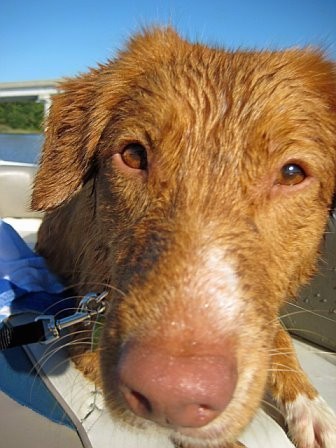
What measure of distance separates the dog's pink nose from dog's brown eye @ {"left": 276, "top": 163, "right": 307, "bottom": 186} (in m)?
1.12

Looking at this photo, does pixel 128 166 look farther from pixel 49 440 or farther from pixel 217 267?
pixel 49 440

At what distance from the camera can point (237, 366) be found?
1.75 metres

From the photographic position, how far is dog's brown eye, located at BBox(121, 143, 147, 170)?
2.60 meters

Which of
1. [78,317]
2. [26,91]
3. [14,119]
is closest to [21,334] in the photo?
[78,317]

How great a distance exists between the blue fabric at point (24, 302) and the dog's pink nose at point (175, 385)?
108 cm

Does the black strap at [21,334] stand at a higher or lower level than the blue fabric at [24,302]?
higher

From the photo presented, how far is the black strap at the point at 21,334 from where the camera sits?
2848mm

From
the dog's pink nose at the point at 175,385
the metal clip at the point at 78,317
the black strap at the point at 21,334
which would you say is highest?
the dog's pink nose at the point at 175,385

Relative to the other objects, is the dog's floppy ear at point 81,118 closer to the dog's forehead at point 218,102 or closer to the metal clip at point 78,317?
the dog's forehead at point 218,102

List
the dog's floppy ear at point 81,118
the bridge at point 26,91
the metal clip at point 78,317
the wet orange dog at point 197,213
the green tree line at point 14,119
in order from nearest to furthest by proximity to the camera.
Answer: the wet orange dog at point 197,213
the metal clip at point 78,317
the dog's floppy ear at point 81,118
the bridge at point 26,91
the green tree line at point 14,119

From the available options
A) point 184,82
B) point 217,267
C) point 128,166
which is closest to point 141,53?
point 184,82

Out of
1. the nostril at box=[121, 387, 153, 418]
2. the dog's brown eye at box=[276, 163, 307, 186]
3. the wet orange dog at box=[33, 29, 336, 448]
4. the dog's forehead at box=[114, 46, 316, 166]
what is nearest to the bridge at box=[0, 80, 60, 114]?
the wet orange dog at box=[33, 29, 336, 448]

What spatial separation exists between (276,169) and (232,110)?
1.27 ft

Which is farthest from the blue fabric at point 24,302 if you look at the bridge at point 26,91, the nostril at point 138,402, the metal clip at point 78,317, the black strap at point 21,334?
the bridge at point 26,91
